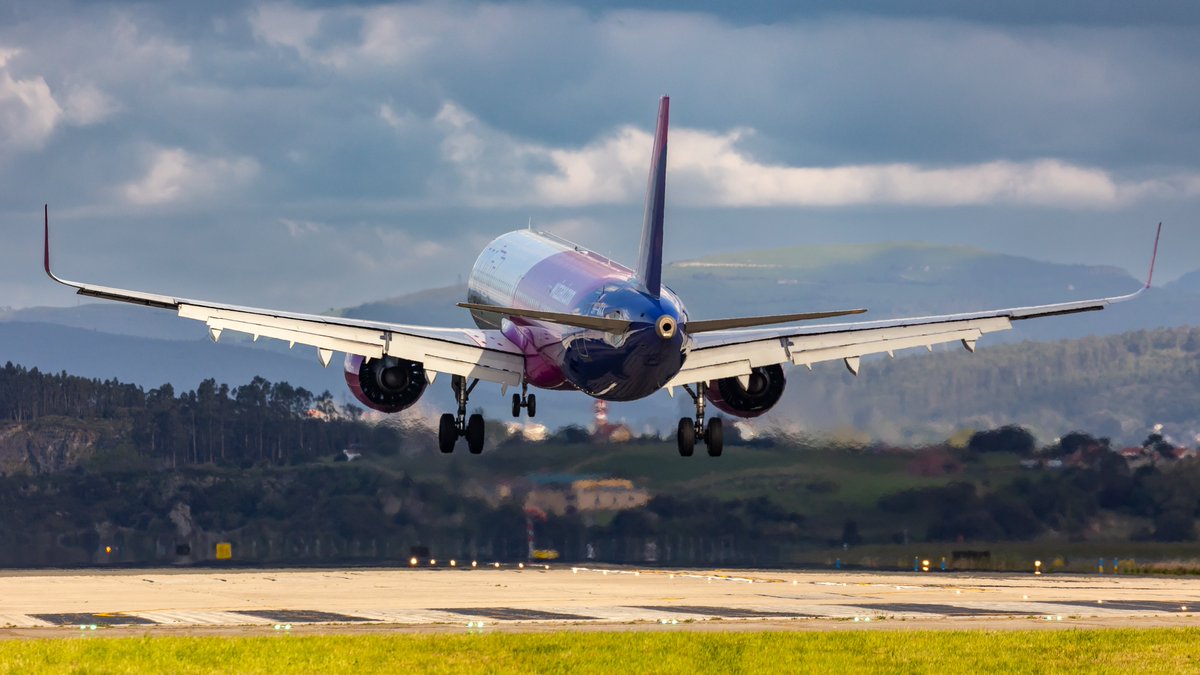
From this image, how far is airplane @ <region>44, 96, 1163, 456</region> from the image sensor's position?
61531 mm

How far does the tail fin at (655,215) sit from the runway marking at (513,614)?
10113 millimetres

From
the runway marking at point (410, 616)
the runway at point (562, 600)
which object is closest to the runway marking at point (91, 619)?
the runway at point (562, 600)

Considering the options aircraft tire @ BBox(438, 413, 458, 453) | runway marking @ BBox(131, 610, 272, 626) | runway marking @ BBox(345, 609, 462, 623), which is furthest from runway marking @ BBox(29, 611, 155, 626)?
aircraft tire @ BBox(438, 413, 458, 453)

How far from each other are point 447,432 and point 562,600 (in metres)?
9.62

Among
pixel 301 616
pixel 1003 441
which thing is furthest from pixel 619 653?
pixel 1003 441

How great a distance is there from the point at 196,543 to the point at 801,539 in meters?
32.4

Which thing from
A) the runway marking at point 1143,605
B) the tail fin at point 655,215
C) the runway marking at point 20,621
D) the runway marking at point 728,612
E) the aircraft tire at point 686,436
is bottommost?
the runway marking at point 20,621

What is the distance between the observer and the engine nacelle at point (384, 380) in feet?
234

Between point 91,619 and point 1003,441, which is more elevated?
point 1003,441

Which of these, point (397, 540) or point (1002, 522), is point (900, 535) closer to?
point (1002, 522)

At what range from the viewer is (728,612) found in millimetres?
63031

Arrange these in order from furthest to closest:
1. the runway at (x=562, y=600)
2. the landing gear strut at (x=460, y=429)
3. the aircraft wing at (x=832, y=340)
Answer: the landing gear strut at (x=460, y=429), the aircraft wing at (x=832, y=340), the runway at (x=562, y=600)

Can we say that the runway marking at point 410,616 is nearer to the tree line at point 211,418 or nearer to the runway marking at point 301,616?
the runway marking at point 301,616

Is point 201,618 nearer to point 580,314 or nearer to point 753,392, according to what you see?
point 580,314
